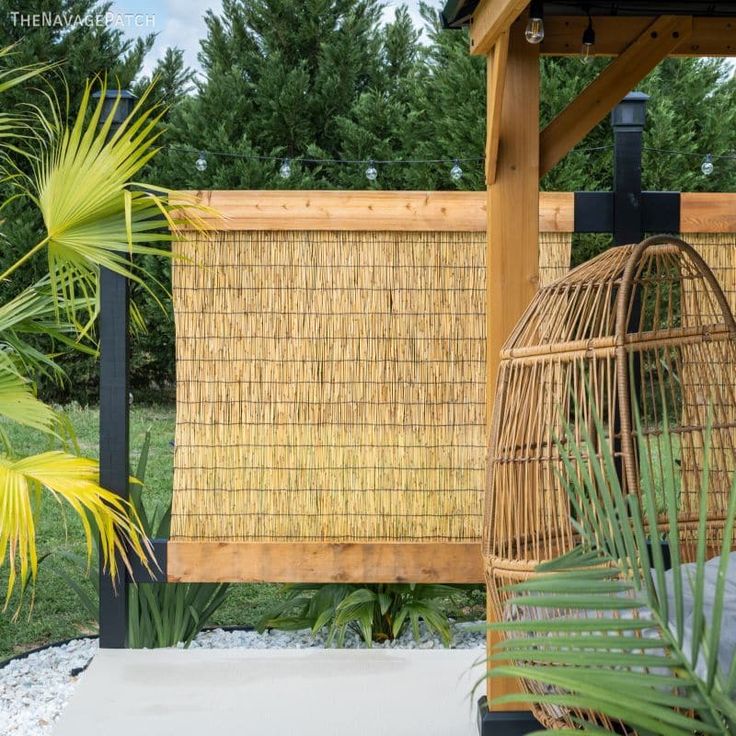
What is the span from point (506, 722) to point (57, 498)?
1.24 meters

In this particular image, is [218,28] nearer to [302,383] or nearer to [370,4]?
[370,4]

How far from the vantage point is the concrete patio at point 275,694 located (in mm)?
2586

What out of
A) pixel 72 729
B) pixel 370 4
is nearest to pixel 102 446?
pixel 72 729

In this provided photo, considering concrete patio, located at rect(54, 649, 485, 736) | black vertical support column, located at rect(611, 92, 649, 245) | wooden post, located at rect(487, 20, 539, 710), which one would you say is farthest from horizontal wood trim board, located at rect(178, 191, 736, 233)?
concrete patio, located at rect(54, 649, 485, 736)

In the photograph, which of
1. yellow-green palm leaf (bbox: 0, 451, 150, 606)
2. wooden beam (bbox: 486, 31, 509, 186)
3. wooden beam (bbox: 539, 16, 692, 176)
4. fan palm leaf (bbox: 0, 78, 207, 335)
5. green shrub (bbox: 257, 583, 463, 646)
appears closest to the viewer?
wooden beam (bbox: 486, 31, 509, 186)

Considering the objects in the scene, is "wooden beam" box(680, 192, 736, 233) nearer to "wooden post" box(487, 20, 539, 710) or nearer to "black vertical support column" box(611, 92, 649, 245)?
"black vertical support column" box(611, 92, 649, 245)

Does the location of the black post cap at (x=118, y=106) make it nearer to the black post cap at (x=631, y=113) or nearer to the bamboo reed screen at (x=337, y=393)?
the bamboo reed screen at (x=337, y=393)

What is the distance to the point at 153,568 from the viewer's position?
3195 mm

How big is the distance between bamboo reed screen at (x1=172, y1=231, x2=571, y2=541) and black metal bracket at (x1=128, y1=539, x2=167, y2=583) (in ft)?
0.27

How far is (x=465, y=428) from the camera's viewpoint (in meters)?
3.29

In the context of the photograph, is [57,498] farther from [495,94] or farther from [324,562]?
[495,94]

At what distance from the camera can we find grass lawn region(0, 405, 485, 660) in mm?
4648

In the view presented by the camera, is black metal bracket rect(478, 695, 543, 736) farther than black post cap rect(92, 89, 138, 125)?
No

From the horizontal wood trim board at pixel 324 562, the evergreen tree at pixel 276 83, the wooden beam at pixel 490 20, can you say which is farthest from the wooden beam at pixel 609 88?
the evergreen tree at pixel 276 83
